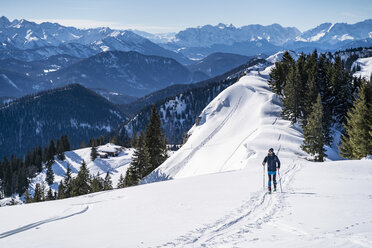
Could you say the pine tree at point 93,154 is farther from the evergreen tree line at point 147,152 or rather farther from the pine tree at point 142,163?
the pine tree at point 142,163

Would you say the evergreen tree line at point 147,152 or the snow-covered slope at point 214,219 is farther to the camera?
the evergreen tree line at point 147,152

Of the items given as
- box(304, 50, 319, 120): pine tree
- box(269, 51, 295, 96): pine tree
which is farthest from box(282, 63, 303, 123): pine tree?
box(269, 51, 295, 96): pine tree

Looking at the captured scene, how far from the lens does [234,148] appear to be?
49156 millimetres

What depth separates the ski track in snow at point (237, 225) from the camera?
1050 centimetres

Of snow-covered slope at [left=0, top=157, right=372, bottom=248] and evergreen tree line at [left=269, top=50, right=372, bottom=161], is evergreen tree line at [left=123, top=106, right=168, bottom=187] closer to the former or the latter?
evergreen tree line at [left=269, top=50, right=372, bottom=161]

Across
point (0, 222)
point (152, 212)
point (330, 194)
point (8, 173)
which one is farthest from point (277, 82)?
point (8, 173)

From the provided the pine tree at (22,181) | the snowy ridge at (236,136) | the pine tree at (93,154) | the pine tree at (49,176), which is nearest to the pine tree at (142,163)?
the snowy ridge at (236,136)

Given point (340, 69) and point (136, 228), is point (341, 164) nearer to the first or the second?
point (136, 228)

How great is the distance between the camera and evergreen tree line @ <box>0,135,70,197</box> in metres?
116

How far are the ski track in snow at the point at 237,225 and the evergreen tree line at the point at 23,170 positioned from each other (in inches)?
4781

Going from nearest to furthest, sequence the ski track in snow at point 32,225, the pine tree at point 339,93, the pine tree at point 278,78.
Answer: the ski track in snow at point 32,225, the pine tree at point 339,93, the pine tree at point 278,78

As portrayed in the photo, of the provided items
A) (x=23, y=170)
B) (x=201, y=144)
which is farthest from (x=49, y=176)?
(x=201, y=144)

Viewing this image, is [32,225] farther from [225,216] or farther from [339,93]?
[339,93]

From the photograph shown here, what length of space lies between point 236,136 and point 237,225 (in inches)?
1846
